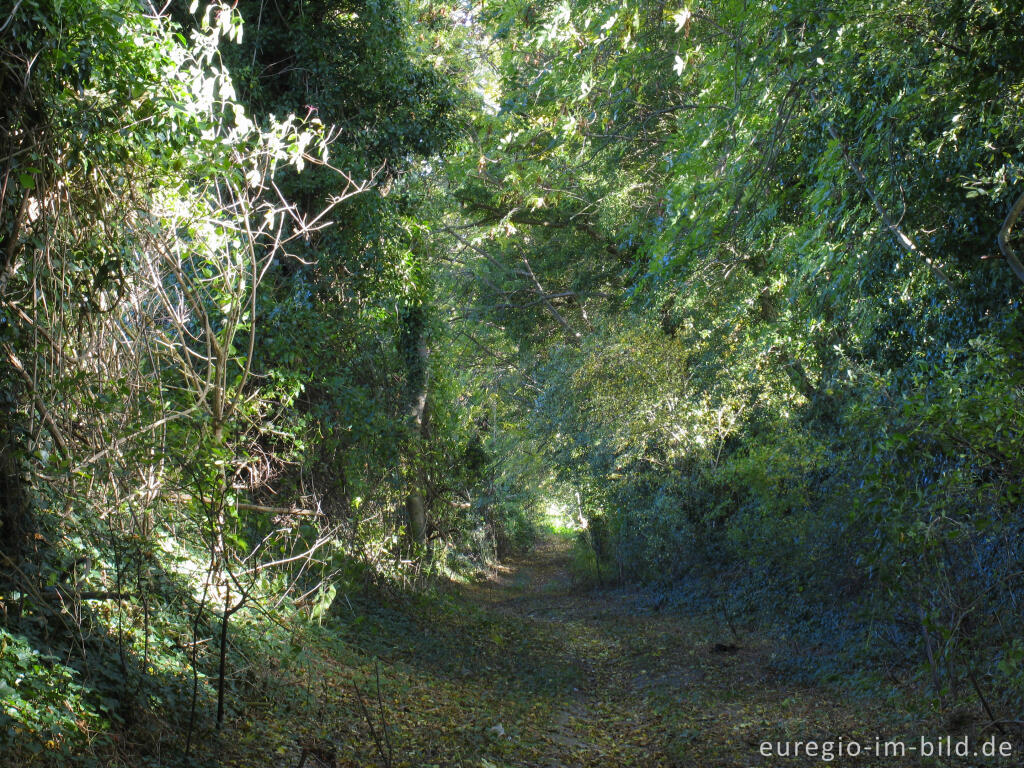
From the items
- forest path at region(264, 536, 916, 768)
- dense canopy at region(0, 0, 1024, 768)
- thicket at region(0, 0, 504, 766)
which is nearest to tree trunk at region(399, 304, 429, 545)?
dense canopy at region(0, 0, 1024, 768)

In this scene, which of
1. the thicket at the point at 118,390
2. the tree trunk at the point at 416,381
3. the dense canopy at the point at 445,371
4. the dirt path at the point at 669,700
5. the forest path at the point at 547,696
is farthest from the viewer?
the tree trunk at the point at 416,381

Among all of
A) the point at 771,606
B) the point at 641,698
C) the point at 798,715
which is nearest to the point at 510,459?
the point at 771,606

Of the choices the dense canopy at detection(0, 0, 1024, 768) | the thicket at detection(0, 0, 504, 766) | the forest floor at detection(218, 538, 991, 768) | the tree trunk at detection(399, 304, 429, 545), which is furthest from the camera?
the tree trunk at detection(399, 304, 429, 545)

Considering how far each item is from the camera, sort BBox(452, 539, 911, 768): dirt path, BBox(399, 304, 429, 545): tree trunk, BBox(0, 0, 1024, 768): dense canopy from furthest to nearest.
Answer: BBox(399, 304, 429, 545): tree trunk
BBox(452, 539, 911, 768): dirt path
BBox(0, 0, 1024, 768): dense canopy

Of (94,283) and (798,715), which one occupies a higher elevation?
(94,283)

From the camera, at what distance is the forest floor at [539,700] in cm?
570

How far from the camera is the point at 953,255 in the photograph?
20.4 feet

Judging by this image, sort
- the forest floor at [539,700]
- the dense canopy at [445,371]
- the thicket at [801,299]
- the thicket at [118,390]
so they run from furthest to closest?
the forest floor at [539,700]
the thicket at [801,299]
the dense canopy at [445,371]
the thicket at [118,390]

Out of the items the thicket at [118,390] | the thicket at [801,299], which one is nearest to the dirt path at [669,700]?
the thicket at [801,299]

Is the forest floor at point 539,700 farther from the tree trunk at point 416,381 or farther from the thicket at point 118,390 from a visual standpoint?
the tree trunk at point 416,381

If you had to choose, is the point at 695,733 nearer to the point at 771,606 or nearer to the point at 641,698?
the point at 641,698

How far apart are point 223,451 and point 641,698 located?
593 cm

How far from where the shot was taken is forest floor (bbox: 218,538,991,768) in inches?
224

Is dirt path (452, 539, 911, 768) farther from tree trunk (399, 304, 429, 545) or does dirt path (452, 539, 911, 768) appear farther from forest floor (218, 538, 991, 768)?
tree trunk (399, 304, 429, 545)
